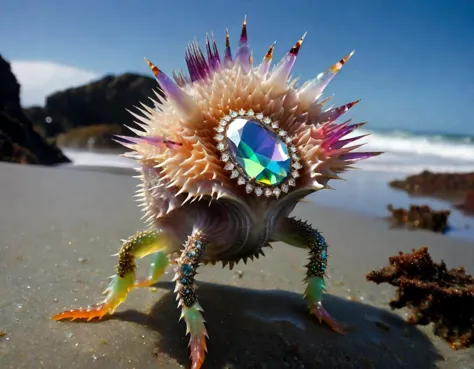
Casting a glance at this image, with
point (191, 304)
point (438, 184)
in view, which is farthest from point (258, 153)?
point (438, 184)

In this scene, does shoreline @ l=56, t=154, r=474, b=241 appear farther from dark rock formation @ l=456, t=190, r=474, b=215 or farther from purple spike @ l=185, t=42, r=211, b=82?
purple spike @ l=185, t=42, r=211, b=82

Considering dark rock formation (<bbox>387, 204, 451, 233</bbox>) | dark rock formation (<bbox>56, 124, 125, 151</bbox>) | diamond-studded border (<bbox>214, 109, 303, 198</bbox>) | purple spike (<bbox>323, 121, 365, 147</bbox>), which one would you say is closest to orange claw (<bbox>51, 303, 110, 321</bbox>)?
diamond-studded border (<bbox>214, 109, 303, 198</bbox>)

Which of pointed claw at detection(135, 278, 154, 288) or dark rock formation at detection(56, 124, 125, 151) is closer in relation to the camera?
pointed claw at detection(135, 278, 154, 288)

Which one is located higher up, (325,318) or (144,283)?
(325,318)

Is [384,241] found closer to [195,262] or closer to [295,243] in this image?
[295,243]

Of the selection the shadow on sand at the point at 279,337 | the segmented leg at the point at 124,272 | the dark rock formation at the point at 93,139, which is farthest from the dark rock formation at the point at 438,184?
the dark rock formation at the point at 93,139

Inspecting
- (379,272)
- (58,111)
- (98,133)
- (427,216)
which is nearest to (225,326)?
(379,272)

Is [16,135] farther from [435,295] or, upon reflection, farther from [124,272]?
[435,295]
